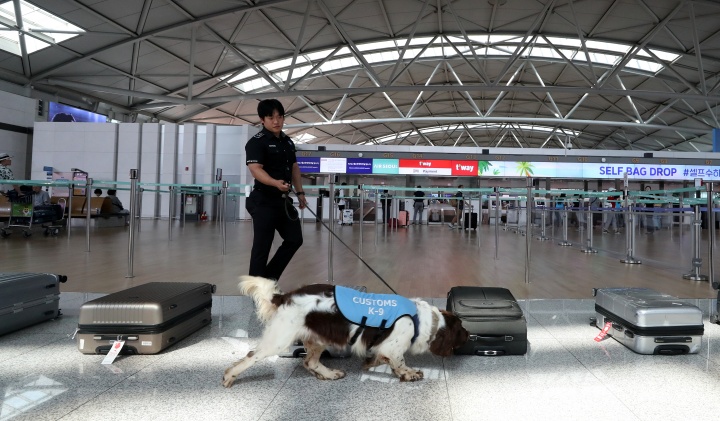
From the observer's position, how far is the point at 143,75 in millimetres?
18672

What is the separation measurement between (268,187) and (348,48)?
56.3 ft

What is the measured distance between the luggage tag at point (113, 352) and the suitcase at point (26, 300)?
0.86 meters

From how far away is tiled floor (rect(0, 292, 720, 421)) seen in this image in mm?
1661

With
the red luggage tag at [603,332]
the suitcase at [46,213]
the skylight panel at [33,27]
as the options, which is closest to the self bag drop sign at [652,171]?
the red luggage tag at [603,332]

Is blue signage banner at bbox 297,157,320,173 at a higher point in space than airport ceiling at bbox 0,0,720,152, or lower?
lower

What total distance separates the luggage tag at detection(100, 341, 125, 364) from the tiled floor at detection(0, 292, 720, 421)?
35 millimetres

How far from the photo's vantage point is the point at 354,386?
1.95 metres

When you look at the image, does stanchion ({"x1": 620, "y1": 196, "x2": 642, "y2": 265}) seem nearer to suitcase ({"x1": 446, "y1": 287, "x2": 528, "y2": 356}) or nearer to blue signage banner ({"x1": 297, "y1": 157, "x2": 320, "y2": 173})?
suitcase ({"x1": 446, "y1": 287, "x2": 528, "y2": 356})

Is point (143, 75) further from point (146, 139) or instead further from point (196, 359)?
point (196, 359)

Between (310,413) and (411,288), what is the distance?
238 centimetres

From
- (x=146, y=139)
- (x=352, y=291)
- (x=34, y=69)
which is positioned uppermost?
(x=34, y=69)

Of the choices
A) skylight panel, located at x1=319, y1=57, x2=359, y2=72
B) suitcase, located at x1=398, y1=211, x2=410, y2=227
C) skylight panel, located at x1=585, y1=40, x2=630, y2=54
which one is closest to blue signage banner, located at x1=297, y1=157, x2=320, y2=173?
suitcase, located at x1=398, y1=211, x2=410, y2=227

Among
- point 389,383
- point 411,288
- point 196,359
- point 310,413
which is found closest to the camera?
point 310,413

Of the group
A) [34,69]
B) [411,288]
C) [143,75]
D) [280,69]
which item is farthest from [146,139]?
[411,288]
